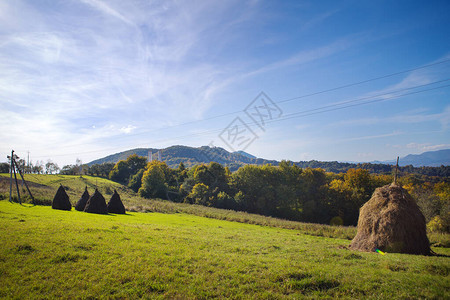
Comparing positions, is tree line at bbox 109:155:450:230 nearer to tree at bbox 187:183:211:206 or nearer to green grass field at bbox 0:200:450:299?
tree at bbox 187:183:211:206

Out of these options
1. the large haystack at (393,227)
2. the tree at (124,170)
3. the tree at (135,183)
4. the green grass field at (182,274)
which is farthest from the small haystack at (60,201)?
the tree at (124,170)

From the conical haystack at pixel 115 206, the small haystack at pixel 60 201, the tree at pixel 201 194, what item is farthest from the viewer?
the tree at pixel 201 194

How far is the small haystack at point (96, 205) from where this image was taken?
96.0 feet

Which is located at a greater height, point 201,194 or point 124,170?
point 124,170

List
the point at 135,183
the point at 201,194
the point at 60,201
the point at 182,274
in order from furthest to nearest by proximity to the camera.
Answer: the point at 135,183, the point at 201,194, the point at 60,201, the point at 182,274

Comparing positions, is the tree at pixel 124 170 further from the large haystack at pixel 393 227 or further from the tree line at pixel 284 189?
the large haystack at pixel 393 227

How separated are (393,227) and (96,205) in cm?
3334

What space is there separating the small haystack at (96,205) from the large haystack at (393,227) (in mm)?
30320

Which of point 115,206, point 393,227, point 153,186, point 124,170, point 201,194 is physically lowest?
point 201,194

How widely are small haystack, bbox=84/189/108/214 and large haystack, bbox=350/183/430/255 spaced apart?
1194 inches

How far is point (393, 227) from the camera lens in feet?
48.1

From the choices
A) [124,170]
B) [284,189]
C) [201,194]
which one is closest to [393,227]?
[284,189]

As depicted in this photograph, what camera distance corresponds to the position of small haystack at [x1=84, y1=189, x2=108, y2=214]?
29.3 meters

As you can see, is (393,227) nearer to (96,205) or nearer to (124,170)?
(96,205)
